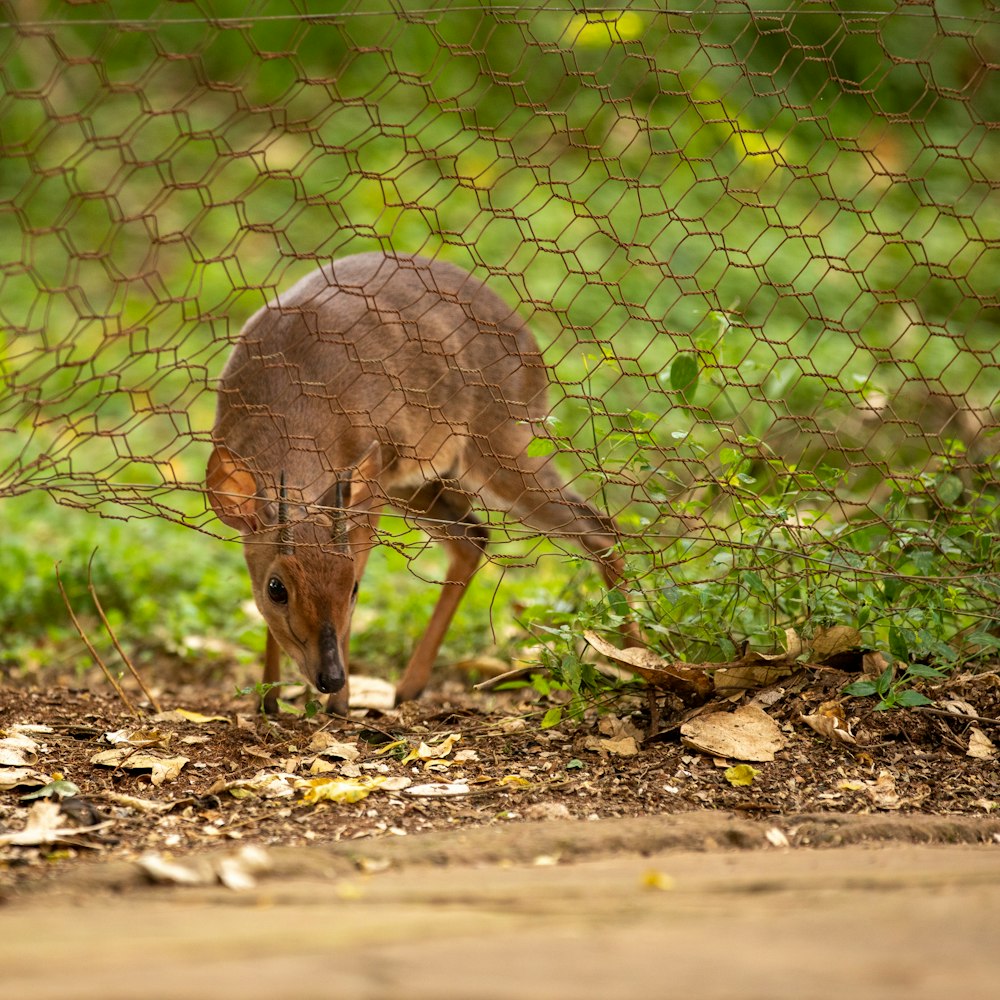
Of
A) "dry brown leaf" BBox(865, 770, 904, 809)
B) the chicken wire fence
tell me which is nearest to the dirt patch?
"dry brown leaf" BBox(865, 770, 904, 809)

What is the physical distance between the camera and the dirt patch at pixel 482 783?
3113mm

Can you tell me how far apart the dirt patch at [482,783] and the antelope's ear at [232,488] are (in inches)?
28.9

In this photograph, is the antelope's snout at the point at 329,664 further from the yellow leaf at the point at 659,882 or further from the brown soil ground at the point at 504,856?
the yellow leaf at the point at 659,882

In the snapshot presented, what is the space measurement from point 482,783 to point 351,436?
172cm

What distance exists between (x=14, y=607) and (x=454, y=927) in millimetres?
4308

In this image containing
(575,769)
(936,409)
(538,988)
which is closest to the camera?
(538,988)

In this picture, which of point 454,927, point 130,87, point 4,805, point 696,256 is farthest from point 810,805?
point 696,256

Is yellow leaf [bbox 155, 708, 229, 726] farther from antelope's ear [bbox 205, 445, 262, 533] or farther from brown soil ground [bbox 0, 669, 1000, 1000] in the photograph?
antelope's ear [bbox 205, 445, 262, 533]

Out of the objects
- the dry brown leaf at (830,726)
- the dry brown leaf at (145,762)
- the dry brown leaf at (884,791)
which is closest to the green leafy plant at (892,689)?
the dry brown leaf at (830,726)

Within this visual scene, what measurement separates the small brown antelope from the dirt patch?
0.52 m

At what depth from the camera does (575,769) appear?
12.5 feet

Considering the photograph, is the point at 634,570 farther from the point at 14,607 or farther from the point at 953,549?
the point at 14,607

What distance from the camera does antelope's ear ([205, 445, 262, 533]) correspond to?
449 centimetres

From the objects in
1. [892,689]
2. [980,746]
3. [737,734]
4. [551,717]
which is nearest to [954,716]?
[980,746]
